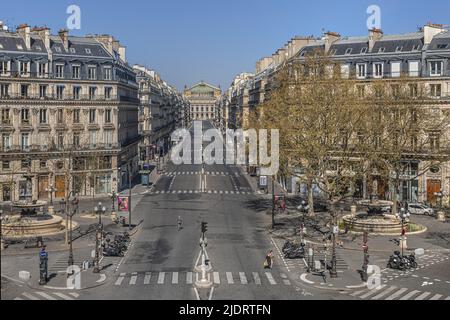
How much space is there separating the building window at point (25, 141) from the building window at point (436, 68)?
51.6 metres

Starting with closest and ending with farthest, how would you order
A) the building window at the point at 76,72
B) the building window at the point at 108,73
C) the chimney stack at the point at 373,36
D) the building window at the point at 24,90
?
the building window at the point at 24,90 → the building window at the point at 76,72 → the chimney stack at the point at 373,36 → the building window at the point at 108,73

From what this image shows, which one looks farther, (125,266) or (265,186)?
(265,186)

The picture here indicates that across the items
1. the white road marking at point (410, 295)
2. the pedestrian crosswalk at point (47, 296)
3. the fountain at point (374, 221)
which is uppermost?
the fountain at point (374, 221)

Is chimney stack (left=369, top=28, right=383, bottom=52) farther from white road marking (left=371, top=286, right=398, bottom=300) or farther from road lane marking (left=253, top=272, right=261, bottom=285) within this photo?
white road marking (left=371, top=286, right=398, bottom=300)

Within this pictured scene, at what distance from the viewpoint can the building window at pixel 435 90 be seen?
77.8 meters

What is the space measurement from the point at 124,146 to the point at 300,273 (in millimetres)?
56408

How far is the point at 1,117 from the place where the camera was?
78.4 meters

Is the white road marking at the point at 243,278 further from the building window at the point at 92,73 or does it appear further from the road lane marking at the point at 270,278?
the building window at the point at 92,73

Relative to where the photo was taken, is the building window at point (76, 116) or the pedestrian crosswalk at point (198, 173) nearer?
the building window at point (76, 116)

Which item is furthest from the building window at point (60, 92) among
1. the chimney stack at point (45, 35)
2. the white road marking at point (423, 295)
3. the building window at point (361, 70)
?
the white road marking at point (423, 295)

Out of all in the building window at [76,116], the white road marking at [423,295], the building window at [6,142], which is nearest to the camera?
the white road marking at [423,295]

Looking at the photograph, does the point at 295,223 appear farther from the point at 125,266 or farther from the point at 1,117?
the point at 1,117

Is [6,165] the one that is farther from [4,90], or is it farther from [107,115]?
[107,115]

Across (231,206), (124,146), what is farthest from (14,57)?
(231,206)
